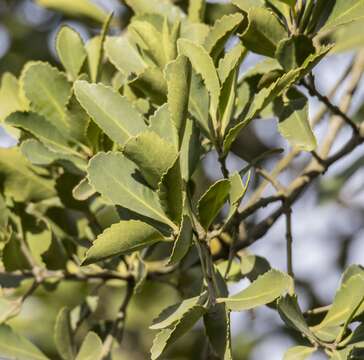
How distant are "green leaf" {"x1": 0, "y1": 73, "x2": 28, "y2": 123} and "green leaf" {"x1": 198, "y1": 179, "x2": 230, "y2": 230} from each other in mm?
395

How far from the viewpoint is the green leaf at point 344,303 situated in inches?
37.2

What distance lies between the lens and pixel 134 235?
885mm

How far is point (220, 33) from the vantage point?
1.00m

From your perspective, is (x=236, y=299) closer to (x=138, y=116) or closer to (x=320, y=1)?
(x=138, y=116)

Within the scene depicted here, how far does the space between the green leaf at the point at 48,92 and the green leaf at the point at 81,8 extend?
0.41m

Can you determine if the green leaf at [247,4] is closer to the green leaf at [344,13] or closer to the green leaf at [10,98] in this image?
the green leaf at [344,13]

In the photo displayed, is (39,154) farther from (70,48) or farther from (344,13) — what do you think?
(344,13)

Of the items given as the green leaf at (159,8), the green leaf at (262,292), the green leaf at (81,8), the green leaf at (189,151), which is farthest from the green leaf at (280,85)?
the green leaf at (81,8)

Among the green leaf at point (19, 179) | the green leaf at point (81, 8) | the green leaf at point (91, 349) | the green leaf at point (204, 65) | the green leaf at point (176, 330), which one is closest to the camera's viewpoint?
the green leaf at point (176, 330)

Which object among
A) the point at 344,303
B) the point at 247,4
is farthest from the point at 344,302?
the point at 247,4

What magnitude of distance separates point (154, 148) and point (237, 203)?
10 cm

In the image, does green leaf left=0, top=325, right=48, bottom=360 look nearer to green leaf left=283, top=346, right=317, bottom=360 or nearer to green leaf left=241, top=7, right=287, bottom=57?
green leaf left=283, top=346, right=317, bottom=360

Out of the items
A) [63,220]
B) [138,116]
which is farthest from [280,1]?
[63,220]

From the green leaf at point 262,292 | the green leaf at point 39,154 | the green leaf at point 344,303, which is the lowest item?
the green leaf at point 344,303
